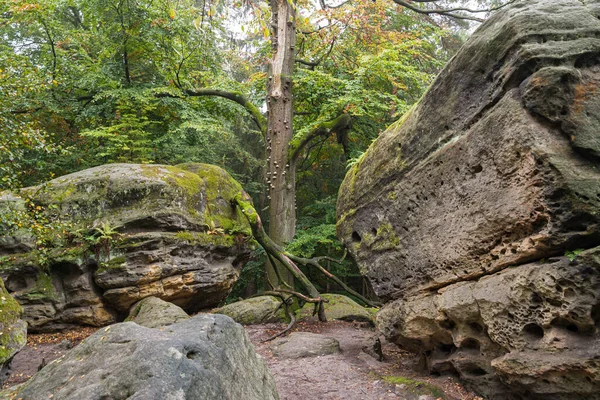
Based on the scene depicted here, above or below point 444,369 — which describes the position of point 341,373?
below

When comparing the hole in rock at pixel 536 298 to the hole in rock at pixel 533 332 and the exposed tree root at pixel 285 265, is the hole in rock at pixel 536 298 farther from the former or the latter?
the exposed tree root at pixel 285 265

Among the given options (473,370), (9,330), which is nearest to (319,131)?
(473,370)

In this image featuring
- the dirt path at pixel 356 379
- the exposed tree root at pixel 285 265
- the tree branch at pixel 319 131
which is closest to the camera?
the dirt path at pixel 356 379

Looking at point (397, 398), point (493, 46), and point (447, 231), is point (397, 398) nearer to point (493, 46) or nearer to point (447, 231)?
point (447, 231)

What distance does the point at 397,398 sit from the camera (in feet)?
15.6

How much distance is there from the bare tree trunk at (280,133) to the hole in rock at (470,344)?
26.0ft

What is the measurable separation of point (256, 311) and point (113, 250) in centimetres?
363

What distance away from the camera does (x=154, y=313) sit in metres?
7.59

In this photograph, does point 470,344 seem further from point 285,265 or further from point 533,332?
point 285,265

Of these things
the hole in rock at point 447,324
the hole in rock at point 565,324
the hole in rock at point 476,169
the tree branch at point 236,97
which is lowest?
the hole in rock at point 447,324

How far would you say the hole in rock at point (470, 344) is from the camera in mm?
4733

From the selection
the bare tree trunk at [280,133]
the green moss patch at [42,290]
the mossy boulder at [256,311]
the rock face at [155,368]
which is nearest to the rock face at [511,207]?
the rock face at [155,368]

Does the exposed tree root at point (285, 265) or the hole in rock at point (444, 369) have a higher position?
the exposed tree root at point (285, 265)

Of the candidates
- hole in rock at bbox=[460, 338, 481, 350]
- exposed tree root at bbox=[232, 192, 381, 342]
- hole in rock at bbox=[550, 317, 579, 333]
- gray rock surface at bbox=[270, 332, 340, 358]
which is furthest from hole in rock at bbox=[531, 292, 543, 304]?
exposed tree root at bbox=[232, 192, 381, 342]
